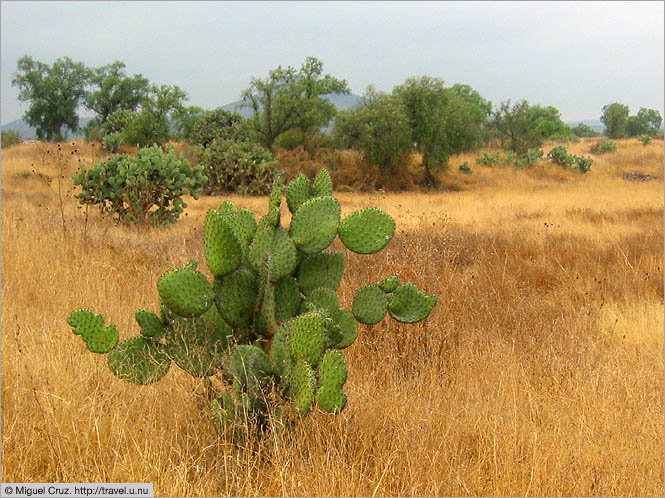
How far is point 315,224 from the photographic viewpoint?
3098 millimetres

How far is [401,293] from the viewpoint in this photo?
3.42 m

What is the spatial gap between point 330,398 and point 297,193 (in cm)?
131

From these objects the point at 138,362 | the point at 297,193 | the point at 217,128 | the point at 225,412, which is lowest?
the point at 225,412

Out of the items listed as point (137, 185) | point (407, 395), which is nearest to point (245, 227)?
point (407, 395)

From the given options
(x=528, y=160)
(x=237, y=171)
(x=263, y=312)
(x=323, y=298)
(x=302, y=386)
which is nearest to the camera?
(x=302, y=386)

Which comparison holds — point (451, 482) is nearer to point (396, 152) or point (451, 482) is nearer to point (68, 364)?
point (68, 364)

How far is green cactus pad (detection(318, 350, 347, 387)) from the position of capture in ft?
8.43

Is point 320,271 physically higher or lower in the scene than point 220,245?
lower

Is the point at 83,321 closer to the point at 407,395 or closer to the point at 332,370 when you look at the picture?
the point at 332,370

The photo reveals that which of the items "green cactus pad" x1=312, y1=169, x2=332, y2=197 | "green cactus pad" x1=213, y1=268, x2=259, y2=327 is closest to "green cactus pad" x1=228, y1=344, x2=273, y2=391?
"green cactus pad" x1=213, y1=268, x2=259, y2=327

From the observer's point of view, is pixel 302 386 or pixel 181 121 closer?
pixel 302 386

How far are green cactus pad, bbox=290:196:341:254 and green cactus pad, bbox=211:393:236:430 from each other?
0.84m

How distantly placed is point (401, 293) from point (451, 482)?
1.11 metres

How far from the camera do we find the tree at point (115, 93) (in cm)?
4009
